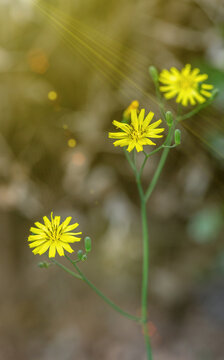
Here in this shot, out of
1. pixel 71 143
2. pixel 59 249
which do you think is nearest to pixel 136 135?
pixel 59 249

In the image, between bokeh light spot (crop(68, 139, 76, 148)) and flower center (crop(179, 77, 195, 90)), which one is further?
bokeh light spot (crop(68, 139, 76, 148))

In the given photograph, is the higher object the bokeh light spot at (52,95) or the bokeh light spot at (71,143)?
the bokeh light spot at (52,95)

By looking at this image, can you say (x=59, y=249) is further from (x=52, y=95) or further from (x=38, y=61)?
(x=38, y=61)

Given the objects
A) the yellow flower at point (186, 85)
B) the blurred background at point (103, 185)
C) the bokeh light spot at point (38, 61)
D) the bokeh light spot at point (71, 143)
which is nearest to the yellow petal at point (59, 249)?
the yellow flower at point (186, 85)

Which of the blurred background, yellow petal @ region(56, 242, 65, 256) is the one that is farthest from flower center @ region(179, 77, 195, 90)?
the blurred background

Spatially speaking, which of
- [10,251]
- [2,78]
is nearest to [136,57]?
[2,78]

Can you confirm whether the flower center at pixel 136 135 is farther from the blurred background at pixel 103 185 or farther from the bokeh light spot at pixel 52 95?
the bokeh light spot at pixel 52 95

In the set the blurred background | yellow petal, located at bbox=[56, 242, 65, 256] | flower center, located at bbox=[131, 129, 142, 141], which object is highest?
the blurred background

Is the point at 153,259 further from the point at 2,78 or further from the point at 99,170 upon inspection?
Answer: the point at 2,78

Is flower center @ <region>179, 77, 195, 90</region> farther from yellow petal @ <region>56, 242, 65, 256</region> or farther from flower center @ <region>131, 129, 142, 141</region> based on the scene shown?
yellow petal @ <region>56, 242, 65, 256</region>
